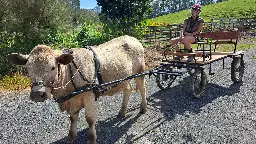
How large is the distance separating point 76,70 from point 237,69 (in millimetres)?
6913

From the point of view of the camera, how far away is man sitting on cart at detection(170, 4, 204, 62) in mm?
9117

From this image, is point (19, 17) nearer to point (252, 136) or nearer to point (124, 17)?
point (124, 17)

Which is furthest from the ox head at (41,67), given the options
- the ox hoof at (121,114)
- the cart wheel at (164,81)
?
the cart wheel at (164,81)

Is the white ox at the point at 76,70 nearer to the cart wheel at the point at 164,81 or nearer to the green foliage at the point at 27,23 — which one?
the cart wheel at the point at 164,81

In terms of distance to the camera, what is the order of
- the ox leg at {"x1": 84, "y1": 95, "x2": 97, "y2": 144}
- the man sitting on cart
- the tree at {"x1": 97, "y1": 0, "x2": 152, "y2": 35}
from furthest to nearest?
1. the tree at {"x1": 97, "y1": 0, "x2": 152, "y2": 35}
2. the man sitting on cart
3. the ox leg at {"x1": 84, "y1": 95, "x2": 97, "y2": 144}

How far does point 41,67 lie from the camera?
189 inches

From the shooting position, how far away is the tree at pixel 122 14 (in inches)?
773

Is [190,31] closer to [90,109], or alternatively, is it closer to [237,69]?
[237,69]

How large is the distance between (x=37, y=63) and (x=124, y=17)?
51.1 ft

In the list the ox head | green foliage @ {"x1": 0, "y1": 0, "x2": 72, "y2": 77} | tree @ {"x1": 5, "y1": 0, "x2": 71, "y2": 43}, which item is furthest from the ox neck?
tree @ {"x1": 5, "y1": 0, "x2": 71, "y2": 43}

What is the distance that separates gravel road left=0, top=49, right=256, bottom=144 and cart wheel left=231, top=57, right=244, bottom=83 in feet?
0.78

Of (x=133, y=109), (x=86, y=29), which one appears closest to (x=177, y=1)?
(x=86, y=29)

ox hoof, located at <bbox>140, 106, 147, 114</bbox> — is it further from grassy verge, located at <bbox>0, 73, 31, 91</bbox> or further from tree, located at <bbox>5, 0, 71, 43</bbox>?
tree, located at <bbox>5, 0, 71, 43</bbox>

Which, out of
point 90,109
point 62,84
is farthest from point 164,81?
point 62,84
